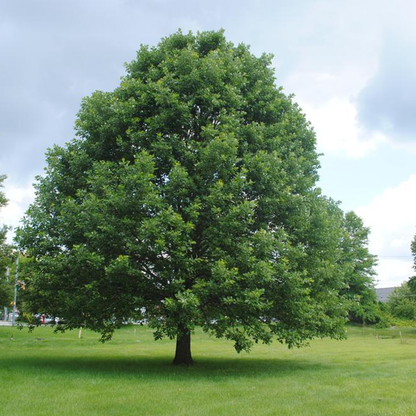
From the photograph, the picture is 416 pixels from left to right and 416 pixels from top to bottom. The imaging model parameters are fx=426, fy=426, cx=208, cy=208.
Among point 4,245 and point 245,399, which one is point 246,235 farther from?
point 4,245

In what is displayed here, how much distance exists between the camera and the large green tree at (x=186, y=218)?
15.9 meters

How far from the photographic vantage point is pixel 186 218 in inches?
675

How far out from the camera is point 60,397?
37.8 ft

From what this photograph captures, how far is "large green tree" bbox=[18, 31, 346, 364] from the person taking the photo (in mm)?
15852

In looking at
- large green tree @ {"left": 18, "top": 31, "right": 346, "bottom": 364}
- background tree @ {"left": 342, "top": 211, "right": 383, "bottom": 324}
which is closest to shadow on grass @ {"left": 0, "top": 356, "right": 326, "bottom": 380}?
large green tree @ {"left": 18, "top": 31, "right": 346, "bottom": 364}

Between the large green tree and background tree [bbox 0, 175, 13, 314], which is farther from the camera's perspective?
background tree [bbox 0, 175, 13, 314]

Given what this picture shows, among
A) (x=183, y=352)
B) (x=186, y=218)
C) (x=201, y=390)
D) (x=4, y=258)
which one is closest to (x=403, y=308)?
(x=183, y=352)

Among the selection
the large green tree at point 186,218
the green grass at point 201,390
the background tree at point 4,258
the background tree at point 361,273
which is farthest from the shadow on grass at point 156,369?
the background tree at point 361,273

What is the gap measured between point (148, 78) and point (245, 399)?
14.2 metres

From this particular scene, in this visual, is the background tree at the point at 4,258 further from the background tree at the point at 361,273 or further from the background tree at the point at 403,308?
the background tree at the point at 403,308

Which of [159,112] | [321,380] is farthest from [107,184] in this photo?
[321,380]

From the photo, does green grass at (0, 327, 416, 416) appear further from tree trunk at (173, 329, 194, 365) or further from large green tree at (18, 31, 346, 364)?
large green tree at (18, 31, 346, 364)

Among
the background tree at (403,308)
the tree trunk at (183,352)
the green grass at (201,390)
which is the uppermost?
the background tree at (403,308)

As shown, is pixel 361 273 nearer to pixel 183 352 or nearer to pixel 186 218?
pixel 183 352
